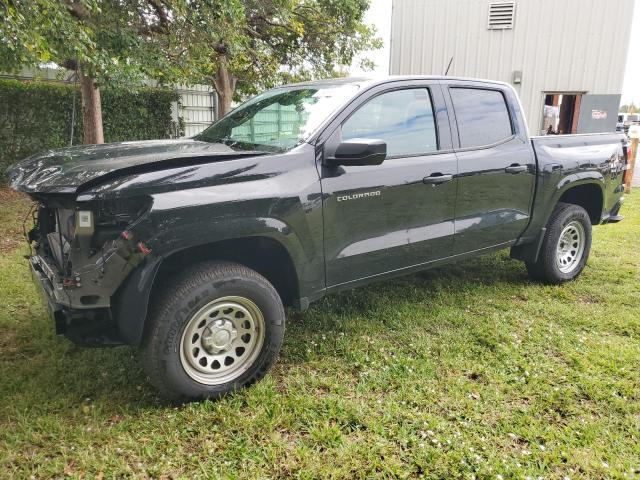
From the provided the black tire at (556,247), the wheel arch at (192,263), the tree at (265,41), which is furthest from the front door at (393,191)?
the tree at (265,41)

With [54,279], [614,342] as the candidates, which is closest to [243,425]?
[54,279]

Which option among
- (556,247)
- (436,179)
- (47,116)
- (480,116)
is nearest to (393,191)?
(436,179)

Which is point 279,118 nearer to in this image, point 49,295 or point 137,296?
point 137,296

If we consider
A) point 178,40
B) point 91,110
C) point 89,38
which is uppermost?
point 178,40

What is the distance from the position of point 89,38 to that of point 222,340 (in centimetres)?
455

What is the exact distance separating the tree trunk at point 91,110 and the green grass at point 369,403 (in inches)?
196

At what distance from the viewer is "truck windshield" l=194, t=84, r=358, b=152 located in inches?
129

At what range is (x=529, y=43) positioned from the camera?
44.7ft

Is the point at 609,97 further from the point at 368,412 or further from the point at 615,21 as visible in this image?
the point at 368,412

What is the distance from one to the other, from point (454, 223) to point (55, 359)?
3007 mm

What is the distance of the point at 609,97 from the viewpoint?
1292 cm

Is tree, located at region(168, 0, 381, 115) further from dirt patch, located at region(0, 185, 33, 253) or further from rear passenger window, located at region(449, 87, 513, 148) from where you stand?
rear passenger window, located at region(449, 87, 513, 148)

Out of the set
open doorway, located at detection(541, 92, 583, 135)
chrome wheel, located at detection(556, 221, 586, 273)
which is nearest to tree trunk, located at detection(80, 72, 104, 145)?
chrome wheel, located at detection(556, 221, 586, 273)

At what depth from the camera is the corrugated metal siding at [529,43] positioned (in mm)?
12867
